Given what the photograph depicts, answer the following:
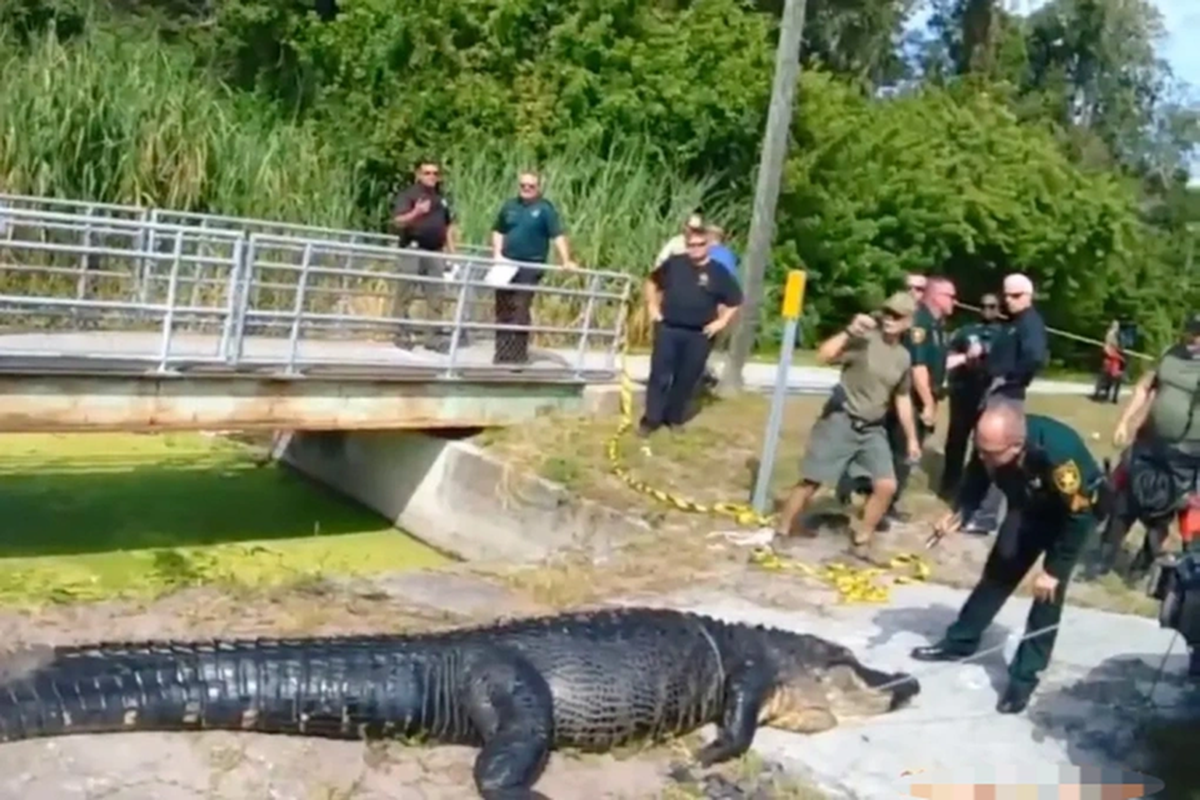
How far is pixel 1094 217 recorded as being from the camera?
2662cm

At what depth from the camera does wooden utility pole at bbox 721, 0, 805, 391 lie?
14.5m

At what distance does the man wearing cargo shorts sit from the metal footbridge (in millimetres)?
4035

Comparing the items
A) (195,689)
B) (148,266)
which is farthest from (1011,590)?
(148,266)

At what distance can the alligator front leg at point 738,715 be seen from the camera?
6.61 m

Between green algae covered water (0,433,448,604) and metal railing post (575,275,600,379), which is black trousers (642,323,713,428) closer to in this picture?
metal railing post (575,275,600,379)

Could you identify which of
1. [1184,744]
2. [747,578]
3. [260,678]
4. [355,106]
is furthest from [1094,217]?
[260,678]

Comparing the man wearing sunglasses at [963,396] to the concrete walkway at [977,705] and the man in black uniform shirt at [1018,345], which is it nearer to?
the man in black uniform shirt at [1018,345]

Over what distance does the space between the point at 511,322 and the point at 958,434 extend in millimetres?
4050

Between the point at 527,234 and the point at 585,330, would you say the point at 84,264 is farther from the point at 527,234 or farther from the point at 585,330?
the point at 585,330

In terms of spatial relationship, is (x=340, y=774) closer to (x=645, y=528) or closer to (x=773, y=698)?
(x=773, y=698)

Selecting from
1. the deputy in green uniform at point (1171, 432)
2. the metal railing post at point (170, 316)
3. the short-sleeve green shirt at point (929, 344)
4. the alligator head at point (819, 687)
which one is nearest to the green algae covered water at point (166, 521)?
the metal railing post at point (170, 316)

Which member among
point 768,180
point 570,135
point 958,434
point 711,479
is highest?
point 570,135

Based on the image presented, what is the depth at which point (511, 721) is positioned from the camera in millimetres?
6242

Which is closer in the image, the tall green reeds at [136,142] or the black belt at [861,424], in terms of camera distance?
the black belt at [861,424]
